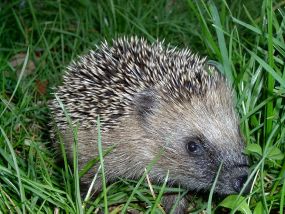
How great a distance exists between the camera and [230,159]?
11.3 feet

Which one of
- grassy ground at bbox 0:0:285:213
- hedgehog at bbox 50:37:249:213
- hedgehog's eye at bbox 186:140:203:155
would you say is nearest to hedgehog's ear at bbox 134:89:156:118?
hedgehog at bbox 50:37:249:213

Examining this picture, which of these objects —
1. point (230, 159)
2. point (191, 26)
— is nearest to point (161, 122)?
point (230, 159)

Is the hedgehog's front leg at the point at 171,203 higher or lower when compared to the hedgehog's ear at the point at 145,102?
lower

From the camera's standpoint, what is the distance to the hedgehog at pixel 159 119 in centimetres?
356

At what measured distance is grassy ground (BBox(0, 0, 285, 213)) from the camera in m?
3.34

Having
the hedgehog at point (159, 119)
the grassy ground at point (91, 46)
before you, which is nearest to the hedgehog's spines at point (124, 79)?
the hedgehog at point (159, 119)

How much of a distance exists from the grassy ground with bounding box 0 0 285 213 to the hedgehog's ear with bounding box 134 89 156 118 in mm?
482

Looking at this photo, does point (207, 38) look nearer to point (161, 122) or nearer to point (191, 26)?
point (161, 122)

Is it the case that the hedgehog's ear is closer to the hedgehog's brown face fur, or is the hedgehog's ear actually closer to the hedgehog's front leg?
the hedgehog's brown face fur

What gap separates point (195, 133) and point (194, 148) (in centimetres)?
9

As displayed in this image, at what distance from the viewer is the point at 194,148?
3615 millimetres

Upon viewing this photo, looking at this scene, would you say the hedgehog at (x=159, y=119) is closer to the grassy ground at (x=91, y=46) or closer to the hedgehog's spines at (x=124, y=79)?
the hedgehog's spines at (x=124, y=79)

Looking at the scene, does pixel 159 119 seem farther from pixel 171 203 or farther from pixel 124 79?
pixel 171 203

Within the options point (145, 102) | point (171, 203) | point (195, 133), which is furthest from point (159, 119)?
point (171, 203)
